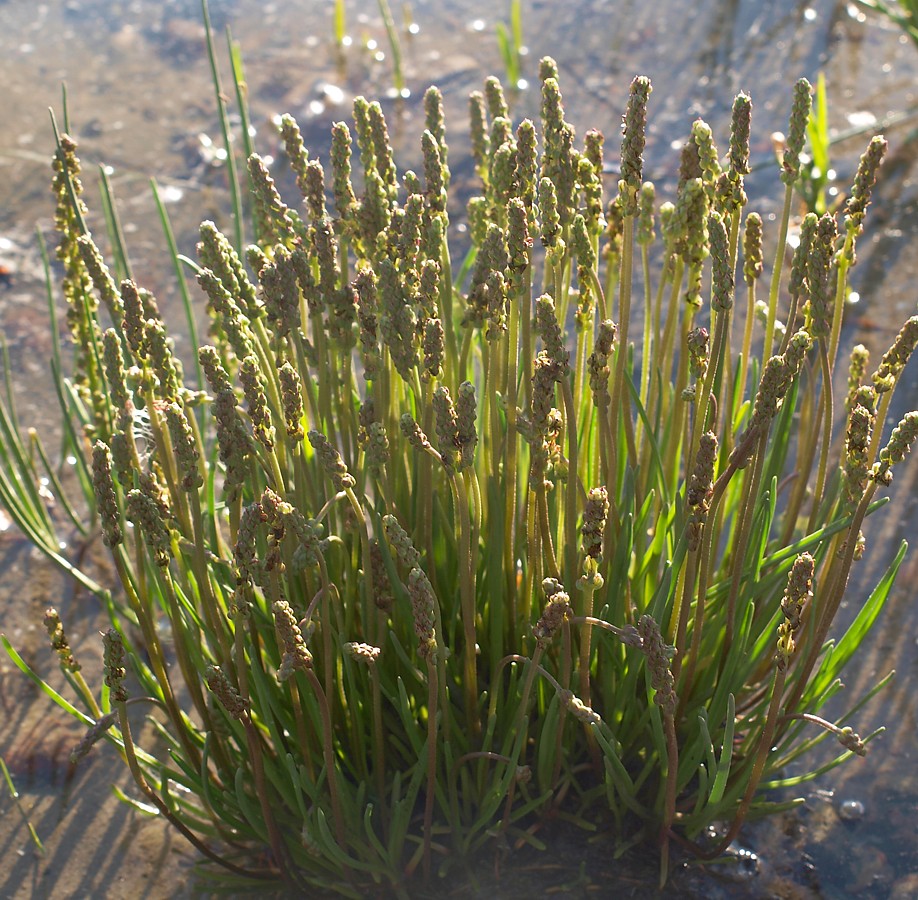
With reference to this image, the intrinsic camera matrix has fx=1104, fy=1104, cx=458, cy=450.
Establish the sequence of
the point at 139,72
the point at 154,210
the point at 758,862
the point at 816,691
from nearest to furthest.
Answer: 1. the point at 816,691
2. the point at 758,862
3. the point at 154,210
4. the point at 139,72

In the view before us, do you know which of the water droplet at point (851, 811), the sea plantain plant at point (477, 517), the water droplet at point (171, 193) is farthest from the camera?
the water droplet at point (171, 193)

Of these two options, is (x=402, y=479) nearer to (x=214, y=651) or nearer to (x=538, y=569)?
(x=538, y=569)

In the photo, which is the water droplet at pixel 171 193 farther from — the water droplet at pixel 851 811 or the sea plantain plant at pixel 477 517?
the water droplet at pixel 851 811

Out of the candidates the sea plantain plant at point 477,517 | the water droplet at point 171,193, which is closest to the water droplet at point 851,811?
the sea plantain plant at point 477,517

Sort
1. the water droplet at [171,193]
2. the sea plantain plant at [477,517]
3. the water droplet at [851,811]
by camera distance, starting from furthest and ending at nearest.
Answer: the water droplet at [171,193], the water droplet at [851,811], the sea plantain plant at [477,517]

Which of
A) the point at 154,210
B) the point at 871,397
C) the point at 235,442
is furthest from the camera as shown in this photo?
the point at 154,210

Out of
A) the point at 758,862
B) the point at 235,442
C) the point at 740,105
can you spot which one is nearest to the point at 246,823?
the point at 235,442

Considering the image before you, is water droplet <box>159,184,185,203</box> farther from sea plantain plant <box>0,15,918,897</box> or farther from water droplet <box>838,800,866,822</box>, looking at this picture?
water droplet <box>838,800,866,822</box>
